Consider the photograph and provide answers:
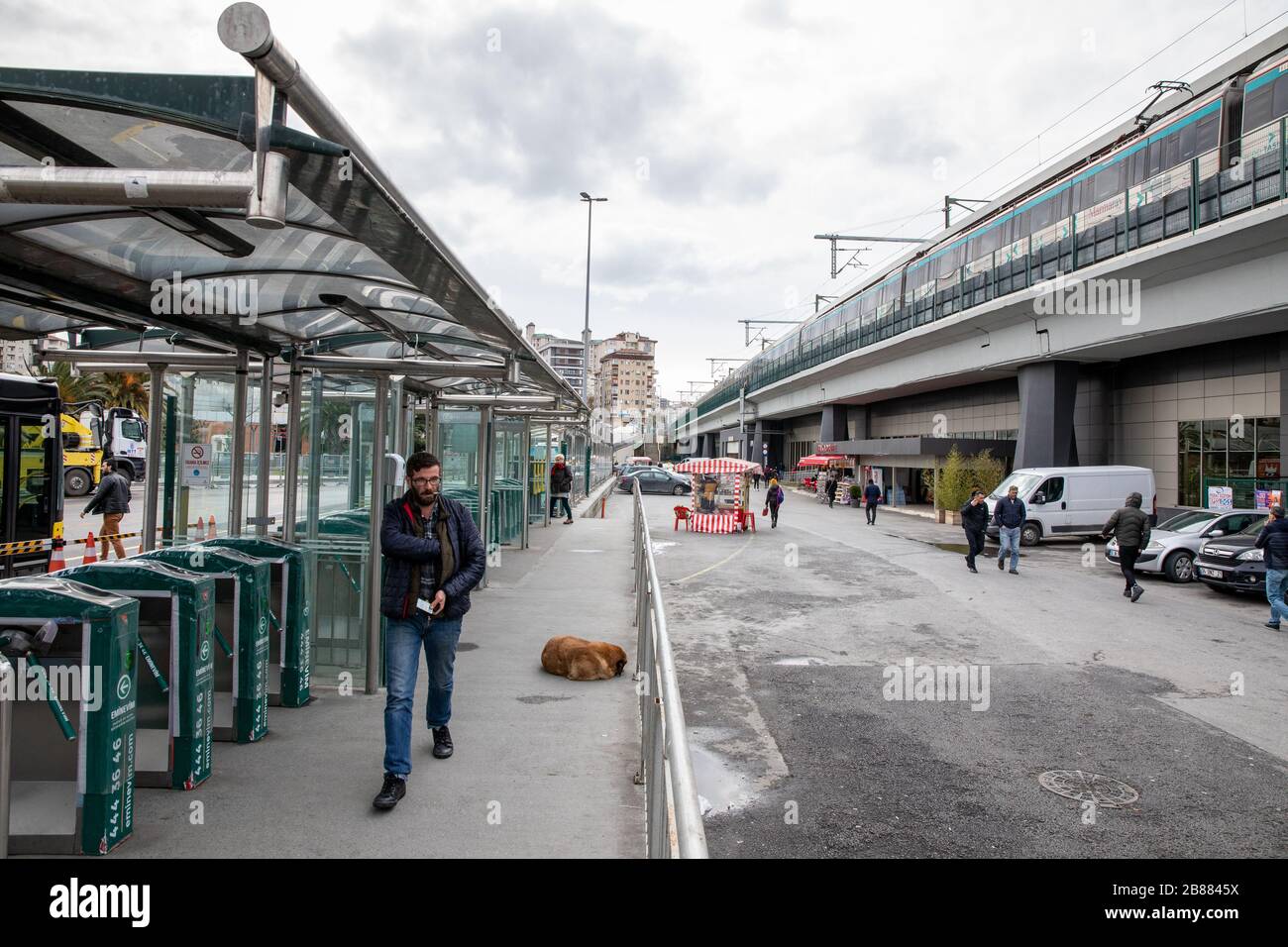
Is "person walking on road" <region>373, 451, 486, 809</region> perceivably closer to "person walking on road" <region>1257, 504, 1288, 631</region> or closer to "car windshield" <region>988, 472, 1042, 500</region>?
"person walking on road" <region>1257, 504, 1288, 631</region>

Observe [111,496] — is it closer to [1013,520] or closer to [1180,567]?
[1013,520]

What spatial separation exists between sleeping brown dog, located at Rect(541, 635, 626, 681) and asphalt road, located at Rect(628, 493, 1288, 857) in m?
0.76

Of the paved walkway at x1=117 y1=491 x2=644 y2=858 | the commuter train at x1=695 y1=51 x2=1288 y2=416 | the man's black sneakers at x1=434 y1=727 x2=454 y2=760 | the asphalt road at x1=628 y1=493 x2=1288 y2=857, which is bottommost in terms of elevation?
the asphalt road at x1=628 y1=493 x2=1288 y2=857

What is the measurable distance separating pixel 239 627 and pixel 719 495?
2167 centimetres

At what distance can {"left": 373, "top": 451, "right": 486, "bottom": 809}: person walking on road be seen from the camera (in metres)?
4.23

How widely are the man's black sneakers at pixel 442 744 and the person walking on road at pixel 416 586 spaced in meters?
0.49

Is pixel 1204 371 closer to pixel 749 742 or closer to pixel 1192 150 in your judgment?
pixel 1192 150

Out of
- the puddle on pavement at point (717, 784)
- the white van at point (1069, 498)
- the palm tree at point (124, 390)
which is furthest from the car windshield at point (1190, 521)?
the palm tree at point (124, 390)

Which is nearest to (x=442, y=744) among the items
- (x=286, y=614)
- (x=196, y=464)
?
(x=286, y=614)

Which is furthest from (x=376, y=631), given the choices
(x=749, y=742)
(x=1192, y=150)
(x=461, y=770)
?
(x=1192, y=150)

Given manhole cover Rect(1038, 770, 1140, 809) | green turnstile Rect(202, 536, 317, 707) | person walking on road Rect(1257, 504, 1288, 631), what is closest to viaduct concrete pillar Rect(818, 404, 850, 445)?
person walking on road Rect(1257, 504, 1288, 631)

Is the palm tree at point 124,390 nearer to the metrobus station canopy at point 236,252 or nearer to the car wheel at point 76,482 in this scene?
the car wheel at point 76,482

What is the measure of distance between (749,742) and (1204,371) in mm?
23186

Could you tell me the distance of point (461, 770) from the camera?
4707 millimetres
